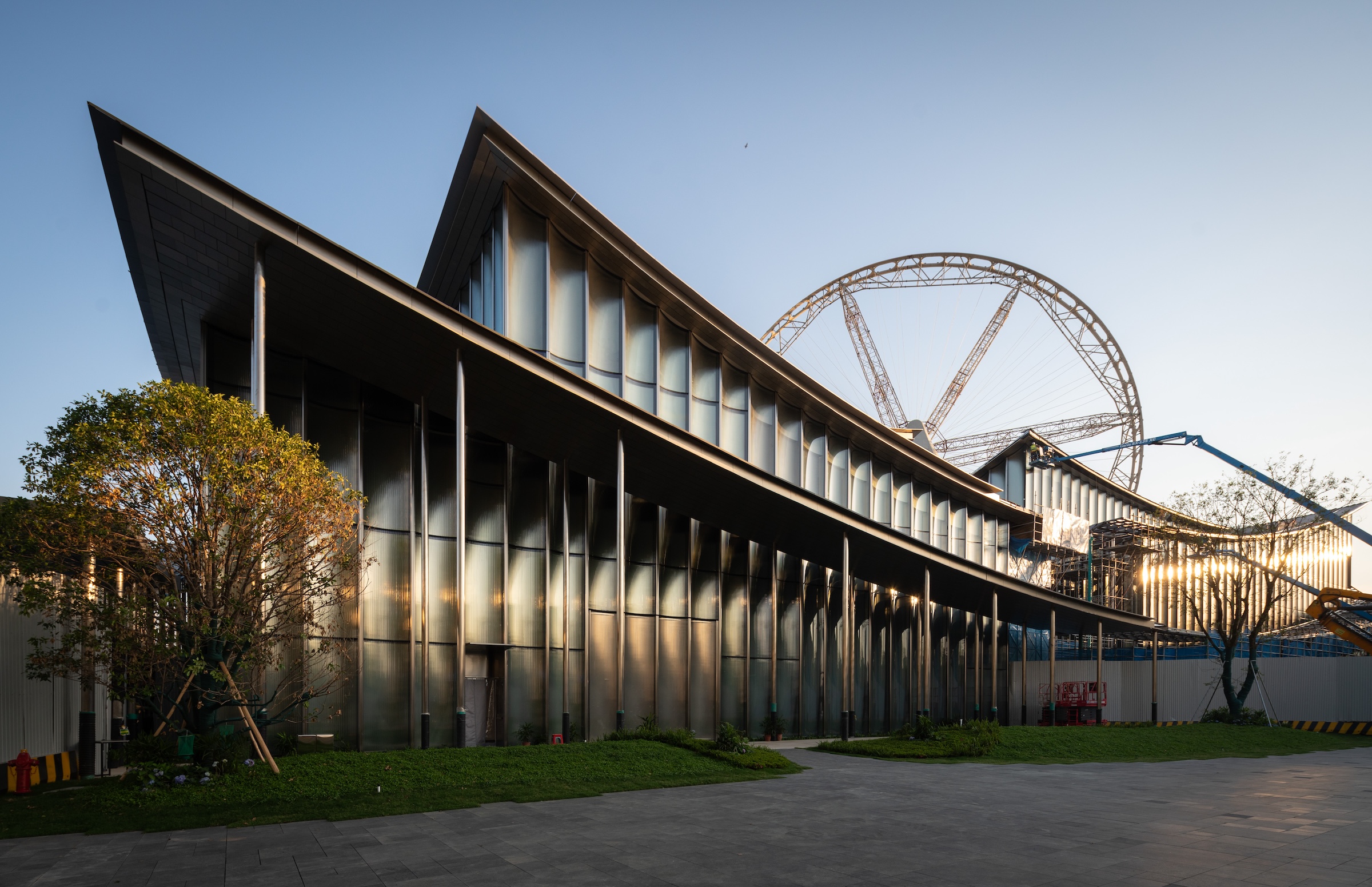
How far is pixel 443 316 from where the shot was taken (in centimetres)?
2212

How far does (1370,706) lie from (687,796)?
42703 mm

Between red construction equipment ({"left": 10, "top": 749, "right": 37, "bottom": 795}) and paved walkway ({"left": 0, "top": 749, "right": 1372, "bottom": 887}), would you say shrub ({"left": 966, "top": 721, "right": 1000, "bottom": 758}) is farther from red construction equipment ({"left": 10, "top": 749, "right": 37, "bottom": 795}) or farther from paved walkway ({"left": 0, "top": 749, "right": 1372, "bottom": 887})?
red construction equipment ({"left": 10, "top": 749, "right": 37, "bottom": 795})

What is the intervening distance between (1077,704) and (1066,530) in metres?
13.5

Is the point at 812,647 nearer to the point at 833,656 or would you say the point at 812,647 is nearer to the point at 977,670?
the point at 833,656

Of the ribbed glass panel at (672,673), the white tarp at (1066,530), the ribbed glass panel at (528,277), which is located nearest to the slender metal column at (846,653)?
the ribbed glass panel at (672,673)

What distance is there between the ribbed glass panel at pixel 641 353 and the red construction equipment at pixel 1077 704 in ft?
93.3

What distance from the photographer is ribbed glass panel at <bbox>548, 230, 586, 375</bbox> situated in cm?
2880

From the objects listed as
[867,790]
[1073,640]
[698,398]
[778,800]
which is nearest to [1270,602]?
[1073,640]

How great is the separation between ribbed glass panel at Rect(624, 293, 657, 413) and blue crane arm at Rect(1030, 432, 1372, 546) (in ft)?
101

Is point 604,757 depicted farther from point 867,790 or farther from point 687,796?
point 867,790

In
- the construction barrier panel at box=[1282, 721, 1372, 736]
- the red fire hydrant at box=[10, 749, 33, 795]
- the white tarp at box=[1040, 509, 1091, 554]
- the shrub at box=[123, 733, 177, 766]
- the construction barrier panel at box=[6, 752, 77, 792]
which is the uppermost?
the white tarp at box=[1040, 509, 1091, 554]

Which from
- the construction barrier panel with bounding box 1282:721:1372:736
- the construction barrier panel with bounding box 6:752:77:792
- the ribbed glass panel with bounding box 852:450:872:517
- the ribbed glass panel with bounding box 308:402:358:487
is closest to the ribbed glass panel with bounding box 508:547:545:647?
the ribbed glass panel with bounding box 308:402:358:487

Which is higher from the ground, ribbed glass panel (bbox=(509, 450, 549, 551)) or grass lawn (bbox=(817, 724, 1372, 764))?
Result: ribbed glass panel (bbox=(509, 450, 549, 551))

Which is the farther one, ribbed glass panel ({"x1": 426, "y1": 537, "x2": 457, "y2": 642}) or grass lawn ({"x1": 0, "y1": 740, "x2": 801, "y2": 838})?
ribbed glass panel ({"x1": 426, "y1": 537, "x2": 457, "y2": 642})
